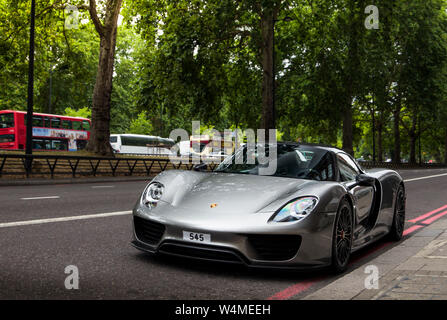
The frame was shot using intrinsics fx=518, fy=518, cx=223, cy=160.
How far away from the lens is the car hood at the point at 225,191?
439 cm

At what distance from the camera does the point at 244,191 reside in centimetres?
459

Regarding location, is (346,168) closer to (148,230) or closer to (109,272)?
(148,230)

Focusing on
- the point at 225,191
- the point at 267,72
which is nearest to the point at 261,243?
the point at 225,191

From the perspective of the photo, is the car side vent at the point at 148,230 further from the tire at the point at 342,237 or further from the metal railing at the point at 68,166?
the metal railing at the point at 68,166

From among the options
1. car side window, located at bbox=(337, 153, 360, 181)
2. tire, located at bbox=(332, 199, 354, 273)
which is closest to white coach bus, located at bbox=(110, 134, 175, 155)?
car side window, located at bbox=(337, 153, 360, 181)

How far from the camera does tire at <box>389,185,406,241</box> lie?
656 cm

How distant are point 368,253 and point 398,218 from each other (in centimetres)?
110

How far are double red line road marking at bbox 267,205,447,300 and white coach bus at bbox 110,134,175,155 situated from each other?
49.3 m

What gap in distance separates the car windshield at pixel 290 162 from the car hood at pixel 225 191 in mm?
258

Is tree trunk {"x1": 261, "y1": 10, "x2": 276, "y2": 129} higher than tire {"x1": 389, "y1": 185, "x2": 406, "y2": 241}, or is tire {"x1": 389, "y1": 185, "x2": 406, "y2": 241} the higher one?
tree trunk {"x1": 261, "y1": 10, "x2": 276, "y2": 129}

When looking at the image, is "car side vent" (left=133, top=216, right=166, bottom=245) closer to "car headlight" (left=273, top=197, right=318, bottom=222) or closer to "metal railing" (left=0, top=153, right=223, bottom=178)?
"car headlight" (left=273, top=197, right=318, bottom=222)

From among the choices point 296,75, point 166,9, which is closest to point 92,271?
point 166,9
